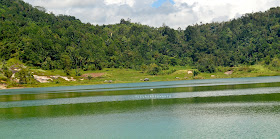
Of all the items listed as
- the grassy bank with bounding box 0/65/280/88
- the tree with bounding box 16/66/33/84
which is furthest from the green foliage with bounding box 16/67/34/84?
the grassy bank with bounding box 0/65/280/88

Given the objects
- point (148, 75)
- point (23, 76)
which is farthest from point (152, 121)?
point (148, 75)

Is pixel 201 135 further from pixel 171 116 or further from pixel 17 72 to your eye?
pixel 17 72

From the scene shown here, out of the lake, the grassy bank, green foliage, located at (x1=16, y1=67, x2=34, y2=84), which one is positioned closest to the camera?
the lake

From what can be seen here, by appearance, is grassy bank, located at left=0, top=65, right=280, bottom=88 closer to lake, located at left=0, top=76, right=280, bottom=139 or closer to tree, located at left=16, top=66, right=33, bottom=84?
tree, located at left=16, top=66, right=33, bottom=84

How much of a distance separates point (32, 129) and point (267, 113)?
3133cm

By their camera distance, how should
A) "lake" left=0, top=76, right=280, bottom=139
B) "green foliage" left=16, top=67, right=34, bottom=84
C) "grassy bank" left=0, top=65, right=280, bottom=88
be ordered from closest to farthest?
"lake" left=0, top=76, right=280, bottom=139 < "green foliage" left=16, top=67, right=34, bottom=84 < "grassy bank" left=0, top=65, right=280, bottom=88

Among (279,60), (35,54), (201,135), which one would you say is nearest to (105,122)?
(201,135)

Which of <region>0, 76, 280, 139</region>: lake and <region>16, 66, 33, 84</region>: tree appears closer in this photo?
<region>0, 76, 280, 139</region>: lake

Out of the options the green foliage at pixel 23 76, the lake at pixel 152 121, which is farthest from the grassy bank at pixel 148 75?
the lake at pixel 152 121

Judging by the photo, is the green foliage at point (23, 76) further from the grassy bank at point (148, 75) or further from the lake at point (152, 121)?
the lake at point (152, 121)

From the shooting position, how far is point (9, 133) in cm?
3588

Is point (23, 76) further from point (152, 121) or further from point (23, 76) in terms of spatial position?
point (152, 121)

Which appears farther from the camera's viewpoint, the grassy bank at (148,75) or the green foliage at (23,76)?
the grassy bank at (148,75)

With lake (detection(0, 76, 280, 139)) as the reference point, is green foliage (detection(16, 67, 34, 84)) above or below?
above
